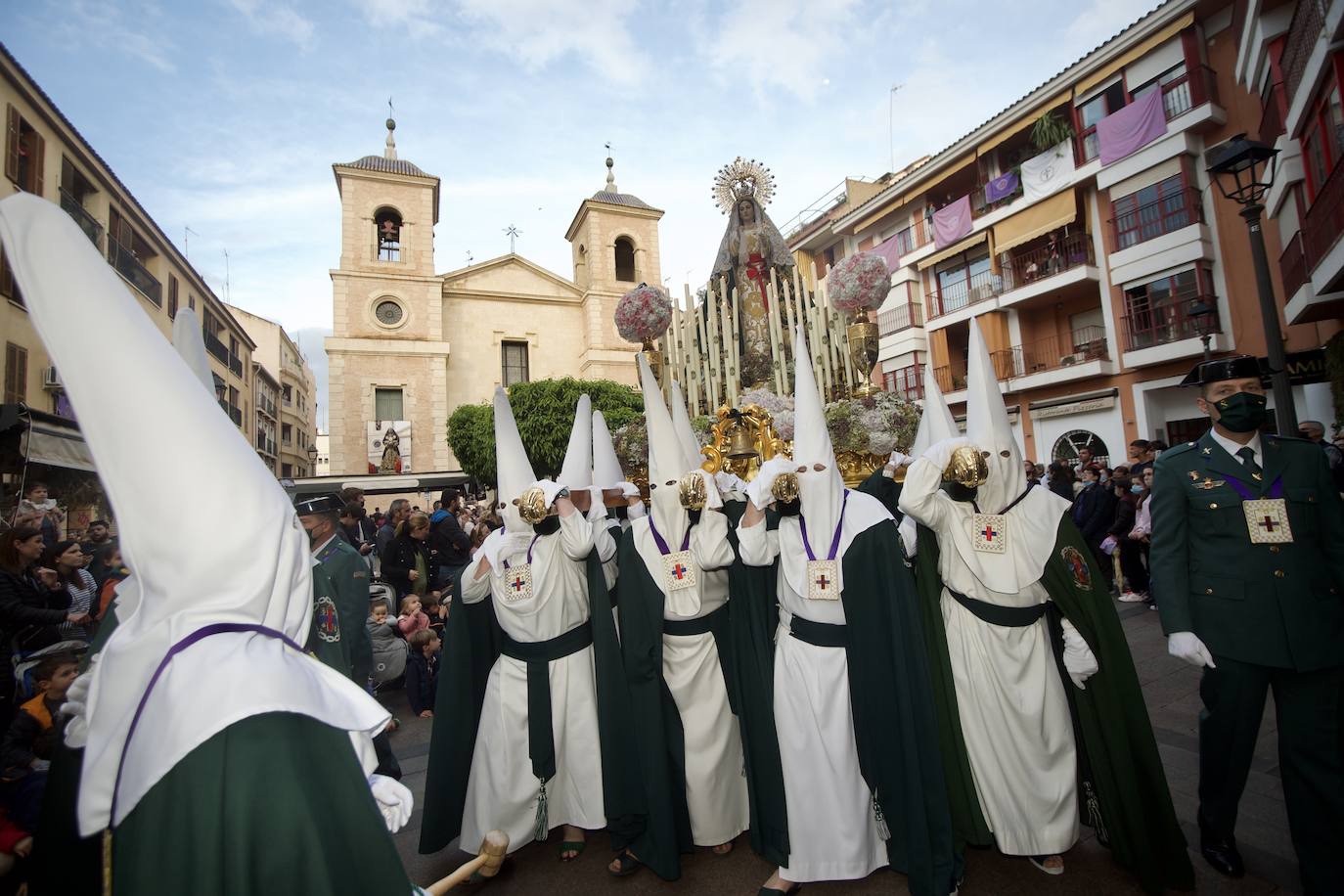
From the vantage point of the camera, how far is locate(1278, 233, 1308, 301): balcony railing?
10.7 m

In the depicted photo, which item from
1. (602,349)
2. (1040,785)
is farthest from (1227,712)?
(602,349)

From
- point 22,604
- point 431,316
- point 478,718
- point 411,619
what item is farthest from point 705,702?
point 431,316

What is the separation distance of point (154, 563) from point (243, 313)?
4491 centimetres

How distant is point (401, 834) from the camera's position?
12.0ft

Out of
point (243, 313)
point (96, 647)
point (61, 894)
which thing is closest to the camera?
point (61, 894)

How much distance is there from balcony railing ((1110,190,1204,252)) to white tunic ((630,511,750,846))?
17.0 meters

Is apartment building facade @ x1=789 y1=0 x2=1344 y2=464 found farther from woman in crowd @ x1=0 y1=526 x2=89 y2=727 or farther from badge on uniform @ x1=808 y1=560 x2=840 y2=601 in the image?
woman in crowd @ x1=0 y1=526 x2=89 y2=727

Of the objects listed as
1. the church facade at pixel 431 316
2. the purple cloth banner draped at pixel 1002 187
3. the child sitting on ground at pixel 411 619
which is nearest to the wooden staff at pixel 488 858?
the child sitting on ground at pixel 411 619

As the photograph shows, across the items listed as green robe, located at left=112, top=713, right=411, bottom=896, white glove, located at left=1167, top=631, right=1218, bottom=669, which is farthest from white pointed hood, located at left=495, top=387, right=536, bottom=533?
white glove, located at left=1167, top=631, right=1218, bottom=669

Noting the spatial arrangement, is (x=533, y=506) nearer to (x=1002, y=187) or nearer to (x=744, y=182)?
(x=744, y=182)

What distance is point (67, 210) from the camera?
24.9 ft

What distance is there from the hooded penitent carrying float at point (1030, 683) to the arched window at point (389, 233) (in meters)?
31.9

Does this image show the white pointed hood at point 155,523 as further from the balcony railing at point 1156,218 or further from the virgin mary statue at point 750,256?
the balcony railing at point 1156,218

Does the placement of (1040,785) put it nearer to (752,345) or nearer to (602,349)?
(752,345)
